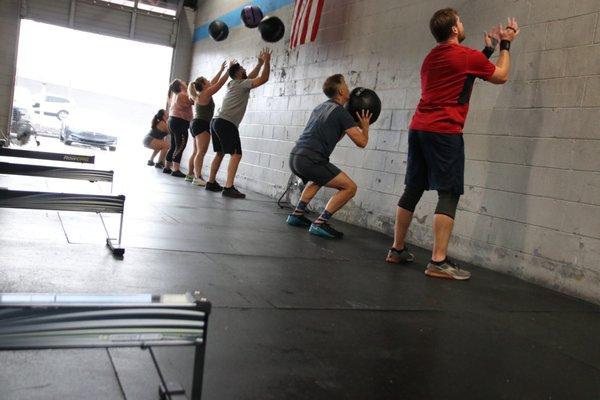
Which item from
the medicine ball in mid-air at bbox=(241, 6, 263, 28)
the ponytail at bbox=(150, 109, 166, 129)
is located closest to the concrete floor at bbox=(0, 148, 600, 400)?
the medicine ball in mid-air at bbox=(241, 6, 263, 28)

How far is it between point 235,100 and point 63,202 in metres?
4.26

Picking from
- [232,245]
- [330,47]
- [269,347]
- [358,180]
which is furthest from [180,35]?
[269,347]

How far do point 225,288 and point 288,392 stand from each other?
3.85 feet

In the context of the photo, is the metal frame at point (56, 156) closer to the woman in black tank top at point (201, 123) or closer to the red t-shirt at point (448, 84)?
the red t-shirt at point (448, 84)

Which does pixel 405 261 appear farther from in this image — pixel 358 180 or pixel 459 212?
pixel 358 180

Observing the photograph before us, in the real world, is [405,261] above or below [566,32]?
below

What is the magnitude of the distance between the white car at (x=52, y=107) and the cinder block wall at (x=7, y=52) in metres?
5.38

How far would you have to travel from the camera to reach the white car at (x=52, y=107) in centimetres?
1688

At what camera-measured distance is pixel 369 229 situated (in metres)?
5.65

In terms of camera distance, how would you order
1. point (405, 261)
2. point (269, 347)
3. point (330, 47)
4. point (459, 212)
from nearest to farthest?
point (269, 347)
point (405, 261)
point (459, 212)
point (330, 47)

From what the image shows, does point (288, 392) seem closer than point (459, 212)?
Yes

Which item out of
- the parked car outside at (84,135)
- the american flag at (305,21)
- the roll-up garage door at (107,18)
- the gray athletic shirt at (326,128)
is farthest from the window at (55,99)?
the gray athletic shirt at (326,128)

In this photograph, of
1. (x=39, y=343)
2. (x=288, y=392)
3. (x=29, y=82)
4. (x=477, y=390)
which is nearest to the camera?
(x=39, y=343)

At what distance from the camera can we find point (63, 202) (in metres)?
3.02
